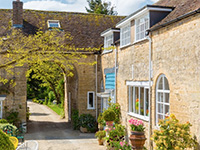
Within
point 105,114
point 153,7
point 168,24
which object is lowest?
point 105,114

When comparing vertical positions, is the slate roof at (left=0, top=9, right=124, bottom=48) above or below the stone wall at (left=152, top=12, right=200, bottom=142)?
above

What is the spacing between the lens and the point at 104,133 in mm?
15828

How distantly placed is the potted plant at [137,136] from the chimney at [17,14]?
13.4 meters

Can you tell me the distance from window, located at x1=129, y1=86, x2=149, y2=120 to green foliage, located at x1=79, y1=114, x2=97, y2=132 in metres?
5.71

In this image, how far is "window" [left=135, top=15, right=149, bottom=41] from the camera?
13.1 m

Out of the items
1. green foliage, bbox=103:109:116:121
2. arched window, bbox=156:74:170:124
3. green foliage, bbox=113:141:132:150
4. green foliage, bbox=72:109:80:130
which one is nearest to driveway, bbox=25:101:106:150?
green foliage, bbox=72:109:80:130

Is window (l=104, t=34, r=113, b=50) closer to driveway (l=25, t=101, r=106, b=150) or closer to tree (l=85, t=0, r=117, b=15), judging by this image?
driveway (l=25, t=101, r=106, b=150)

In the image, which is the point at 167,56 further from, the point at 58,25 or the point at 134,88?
the point at 58,25

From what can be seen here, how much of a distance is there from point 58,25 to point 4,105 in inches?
299

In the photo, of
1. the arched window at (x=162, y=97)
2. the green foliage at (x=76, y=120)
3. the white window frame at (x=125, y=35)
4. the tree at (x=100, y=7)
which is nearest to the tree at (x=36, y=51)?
the white window frame at (x=125, y=35)

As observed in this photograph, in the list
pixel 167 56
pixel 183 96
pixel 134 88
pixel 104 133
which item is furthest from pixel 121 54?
pixel 183 96

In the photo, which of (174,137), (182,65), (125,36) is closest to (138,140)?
(174,137)

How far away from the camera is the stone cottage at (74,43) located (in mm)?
19438

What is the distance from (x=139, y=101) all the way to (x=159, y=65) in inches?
117
